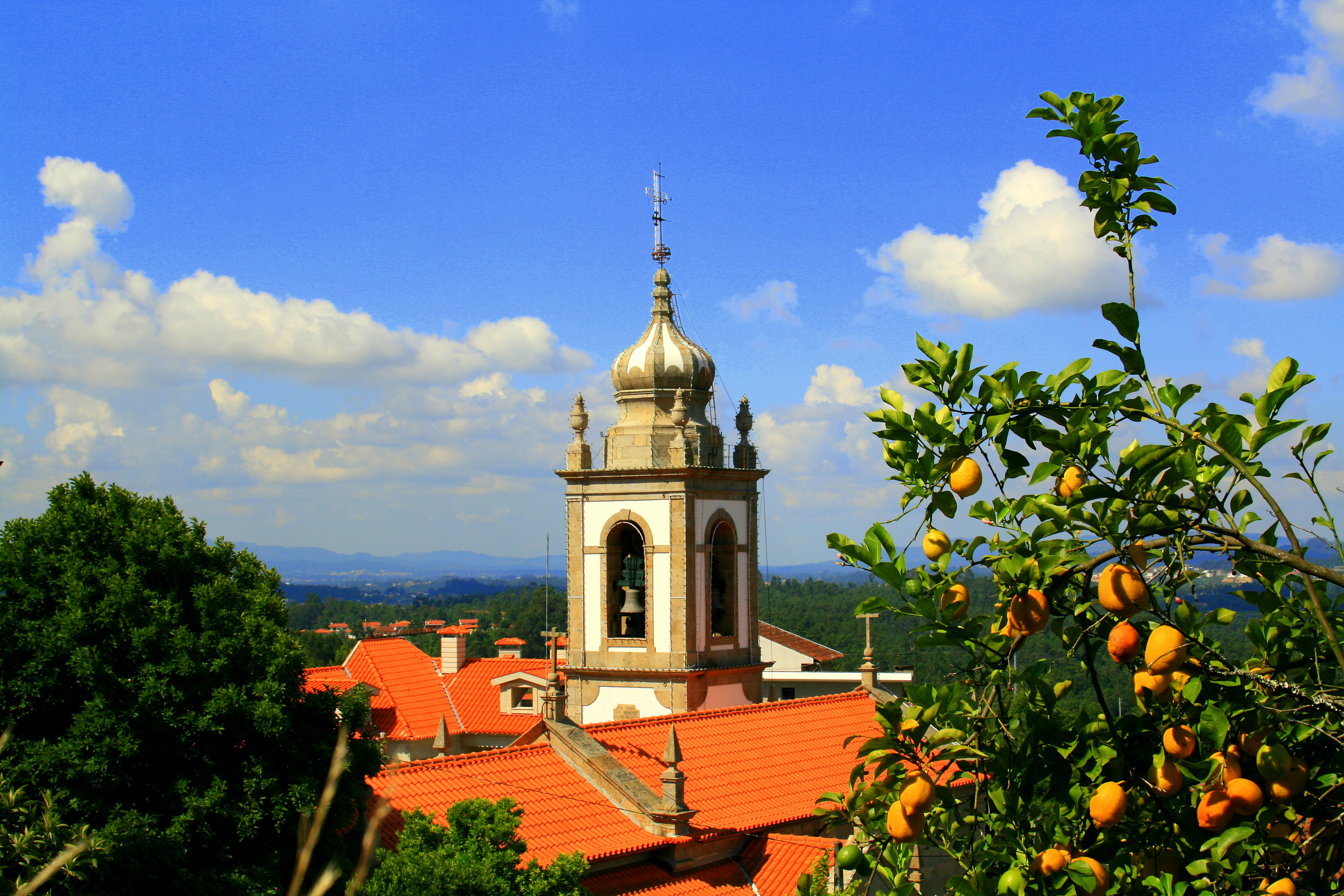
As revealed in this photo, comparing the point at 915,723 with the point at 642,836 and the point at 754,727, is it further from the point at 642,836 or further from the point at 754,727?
the point at 754,727

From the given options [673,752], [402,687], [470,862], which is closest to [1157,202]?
[470,862]

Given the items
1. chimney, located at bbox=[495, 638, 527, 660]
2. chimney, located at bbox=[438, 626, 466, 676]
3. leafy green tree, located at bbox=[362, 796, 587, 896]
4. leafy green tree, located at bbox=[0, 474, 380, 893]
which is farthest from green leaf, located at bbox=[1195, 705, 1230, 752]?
chimney, located at bbox=[495, 638, 527, 660]

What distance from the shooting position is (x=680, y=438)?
2294 cm

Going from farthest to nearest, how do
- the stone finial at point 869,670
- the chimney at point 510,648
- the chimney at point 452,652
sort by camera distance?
the chimney at point 510,648 → the chimney at point 452,652 → the stone finial at point 869,670

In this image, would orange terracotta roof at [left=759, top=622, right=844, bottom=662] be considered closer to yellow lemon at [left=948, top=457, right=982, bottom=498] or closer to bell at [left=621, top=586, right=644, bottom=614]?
bell at [left=621, top=586, right=644, bottom=614]

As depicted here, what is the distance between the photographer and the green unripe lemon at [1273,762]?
3.72 metres

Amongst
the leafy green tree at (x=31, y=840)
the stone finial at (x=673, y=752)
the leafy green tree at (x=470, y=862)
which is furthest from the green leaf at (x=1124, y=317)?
the stone finial at (x=673, y=752)

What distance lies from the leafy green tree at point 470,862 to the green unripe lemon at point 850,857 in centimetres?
909

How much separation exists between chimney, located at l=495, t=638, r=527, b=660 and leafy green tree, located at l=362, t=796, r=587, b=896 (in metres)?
28.8

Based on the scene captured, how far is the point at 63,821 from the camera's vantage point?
493 inches

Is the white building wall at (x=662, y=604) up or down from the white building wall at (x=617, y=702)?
up

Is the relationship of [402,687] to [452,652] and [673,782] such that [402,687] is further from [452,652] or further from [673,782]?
[673,782]

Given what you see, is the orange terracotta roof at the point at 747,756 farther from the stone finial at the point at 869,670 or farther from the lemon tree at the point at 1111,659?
the lemon tree at the point at 1111,659

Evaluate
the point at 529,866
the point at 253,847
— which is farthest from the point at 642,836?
the point at 253,847
